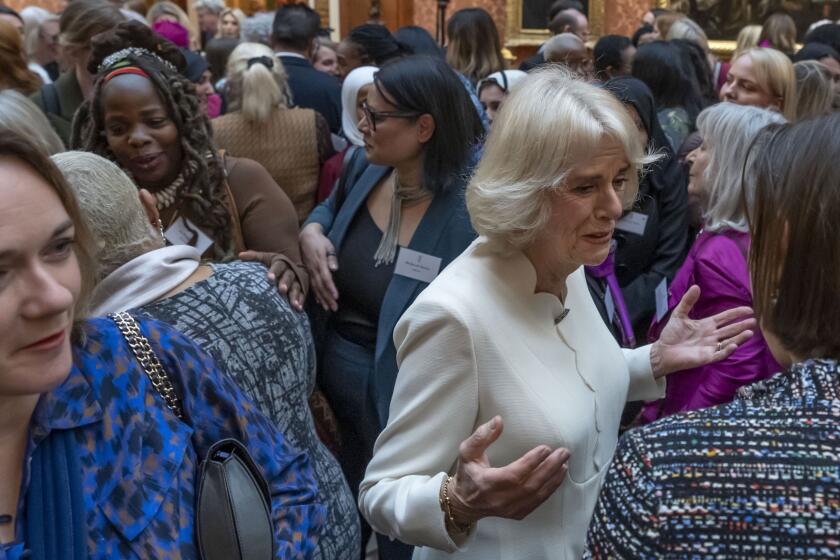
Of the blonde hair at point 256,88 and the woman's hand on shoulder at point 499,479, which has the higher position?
the blonde hair at point 256,88

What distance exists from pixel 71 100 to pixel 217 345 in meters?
2.76

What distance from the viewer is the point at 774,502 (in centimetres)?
114

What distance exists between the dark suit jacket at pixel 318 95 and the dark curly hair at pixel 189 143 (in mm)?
2693

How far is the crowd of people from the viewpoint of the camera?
1.24m

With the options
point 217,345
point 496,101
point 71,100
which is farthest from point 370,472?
point 496,101

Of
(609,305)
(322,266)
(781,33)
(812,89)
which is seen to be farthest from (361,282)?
(781,33)

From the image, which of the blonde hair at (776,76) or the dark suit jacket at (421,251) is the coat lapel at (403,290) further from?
the blonde hair at (776,76)

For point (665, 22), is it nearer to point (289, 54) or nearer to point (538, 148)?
point (289, 54)

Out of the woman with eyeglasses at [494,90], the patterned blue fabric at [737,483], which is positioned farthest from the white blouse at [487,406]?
the woman with eyeglasses at [494,90]

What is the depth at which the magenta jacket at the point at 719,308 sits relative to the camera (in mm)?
2822

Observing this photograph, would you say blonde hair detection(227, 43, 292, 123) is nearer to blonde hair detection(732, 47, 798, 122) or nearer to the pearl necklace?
the pearl necklace

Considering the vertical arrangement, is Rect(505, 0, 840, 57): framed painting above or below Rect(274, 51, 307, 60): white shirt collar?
below

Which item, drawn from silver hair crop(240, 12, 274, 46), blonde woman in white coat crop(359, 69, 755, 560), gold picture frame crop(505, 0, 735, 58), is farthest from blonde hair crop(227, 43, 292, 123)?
gold picture frame crop(505, 0, 735, 58)

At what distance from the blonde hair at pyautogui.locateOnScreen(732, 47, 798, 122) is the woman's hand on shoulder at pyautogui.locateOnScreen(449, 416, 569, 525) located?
10.9ft
